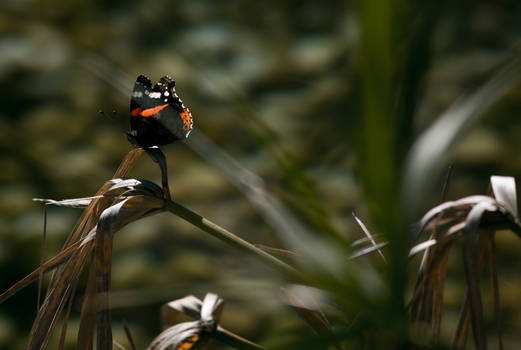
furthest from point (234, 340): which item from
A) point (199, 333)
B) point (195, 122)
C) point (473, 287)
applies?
point (195, 122)

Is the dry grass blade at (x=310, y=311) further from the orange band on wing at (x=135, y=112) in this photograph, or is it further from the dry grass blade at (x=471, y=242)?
the orange band on wing at (x=135, y=112)

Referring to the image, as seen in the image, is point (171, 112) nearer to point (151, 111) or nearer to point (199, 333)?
point (151, 111)

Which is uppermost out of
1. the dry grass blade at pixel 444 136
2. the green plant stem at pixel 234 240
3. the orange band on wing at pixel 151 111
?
the orange band on wing at pixel 151 111

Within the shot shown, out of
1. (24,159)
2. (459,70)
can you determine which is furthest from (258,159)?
(24,159)

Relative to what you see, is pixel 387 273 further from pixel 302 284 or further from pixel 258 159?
pixel 258 159

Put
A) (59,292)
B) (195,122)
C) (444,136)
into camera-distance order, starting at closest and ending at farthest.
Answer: (444,136), (59,292), (195,122)

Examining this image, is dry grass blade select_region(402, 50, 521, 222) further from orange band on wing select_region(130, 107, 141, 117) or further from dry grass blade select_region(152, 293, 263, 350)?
orange band on wing select_region(130, 107, 141, 117)

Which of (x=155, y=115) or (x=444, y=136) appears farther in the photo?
(x=155, y=115)

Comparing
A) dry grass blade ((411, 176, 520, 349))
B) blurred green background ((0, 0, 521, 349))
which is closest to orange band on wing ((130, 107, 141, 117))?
dry grass blade ((411, 176, 520, 349))

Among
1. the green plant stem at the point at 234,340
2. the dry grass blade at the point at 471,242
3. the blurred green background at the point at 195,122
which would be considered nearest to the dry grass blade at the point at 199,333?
the green plant stem at the point at 234,340

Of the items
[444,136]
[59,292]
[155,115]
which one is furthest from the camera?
[155,115]
